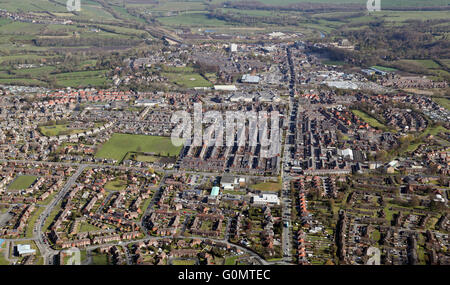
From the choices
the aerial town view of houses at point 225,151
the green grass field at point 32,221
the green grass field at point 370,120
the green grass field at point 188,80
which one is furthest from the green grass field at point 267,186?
the green grass field at point 188,80

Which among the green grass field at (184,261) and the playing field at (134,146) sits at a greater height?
the playing field at (134,146)

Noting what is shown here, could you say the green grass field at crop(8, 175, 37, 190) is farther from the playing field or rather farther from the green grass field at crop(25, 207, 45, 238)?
the playing field

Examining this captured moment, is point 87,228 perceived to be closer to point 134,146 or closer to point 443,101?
point 134,146

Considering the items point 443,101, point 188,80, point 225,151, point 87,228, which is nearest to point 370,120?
point 443,101

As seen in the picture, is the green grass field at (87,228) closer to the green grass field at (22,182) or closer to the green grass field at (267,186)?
the green grass field at (22,182)

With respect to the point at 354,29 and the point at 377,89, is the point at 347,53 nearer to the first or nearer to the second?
the point at 377,89

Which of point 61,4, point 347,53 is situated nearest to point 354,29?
point 347,53
